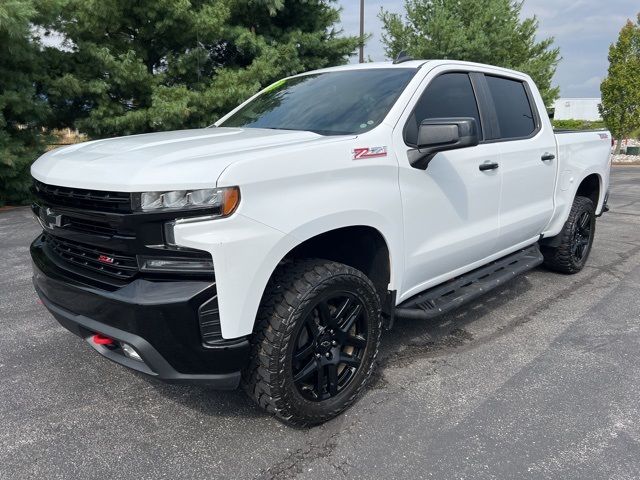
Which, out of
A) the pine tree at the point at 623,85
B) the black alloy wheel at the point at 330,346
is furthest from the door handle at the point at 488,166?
the pine tree at the point at 623,85

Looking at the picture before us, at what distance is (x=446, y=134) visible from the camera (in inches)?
105

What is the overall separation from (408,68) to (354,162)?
1.13m

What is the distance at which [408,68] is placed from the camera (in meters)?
3.33

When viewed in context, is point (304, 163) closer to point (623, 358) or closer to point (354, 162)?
point (354, 162)

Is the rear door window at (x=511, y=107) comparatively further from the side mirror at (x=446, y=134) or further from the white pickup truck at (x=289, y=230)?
the side mirror at (x=446, y=134)

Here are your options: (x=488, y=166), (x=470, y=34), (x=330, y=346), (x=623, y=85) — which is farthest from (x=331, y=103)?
(x=623, y=85)

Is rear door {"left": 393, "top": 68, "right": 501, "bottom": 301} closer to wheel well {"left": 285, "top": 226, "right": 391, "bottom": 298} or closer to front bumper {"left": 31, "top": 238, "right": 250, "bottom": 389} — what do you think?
wheel well {"left": 285, "top": 226, "right": 391, "bottom": 298}

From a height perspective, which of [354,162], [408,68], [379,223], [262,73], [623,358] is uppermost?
[262,73]

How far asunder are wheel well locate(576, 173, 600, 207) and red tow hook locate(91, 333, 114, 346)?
480 centimetres

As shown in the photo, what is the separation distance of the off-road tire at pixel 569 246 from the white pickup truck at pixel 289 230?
4.60ft

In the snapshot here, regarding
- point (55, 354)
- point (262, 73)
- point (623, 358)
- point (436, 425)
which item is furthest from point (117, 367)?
point (262, 73)

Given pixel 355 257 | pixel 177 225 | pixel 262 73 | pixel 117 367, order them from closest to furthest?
pixel 177 225, pixel 355 257, pixel 117 367, pixel 262 73

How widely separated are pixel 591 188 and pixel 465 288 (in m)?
2.80

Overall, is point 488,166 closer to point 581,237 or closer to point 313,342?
point 313,342
